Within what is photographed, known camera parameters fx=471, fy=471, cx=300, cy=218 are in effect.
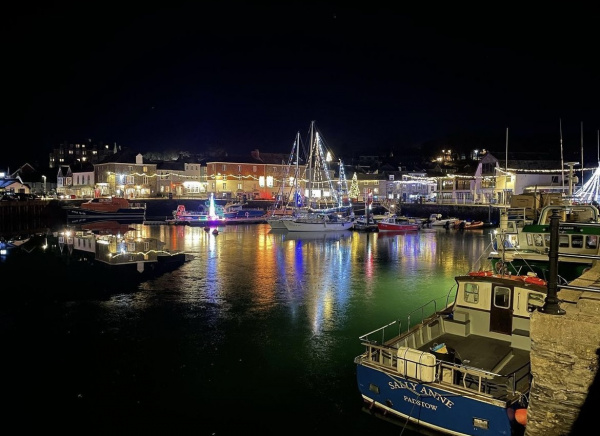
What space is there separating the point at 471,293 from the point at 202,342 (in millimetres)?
8442

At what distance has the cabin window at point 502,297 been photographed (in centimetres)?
1127

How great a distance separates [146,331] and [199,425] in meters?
6.71

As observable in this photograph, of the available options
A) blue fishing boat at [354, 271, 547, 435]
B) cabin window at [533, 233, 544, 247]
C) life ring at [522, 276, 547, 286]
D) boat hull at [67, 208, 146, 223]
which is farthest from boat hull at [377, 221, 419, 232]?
life ring at [522, 276, 547, 286]

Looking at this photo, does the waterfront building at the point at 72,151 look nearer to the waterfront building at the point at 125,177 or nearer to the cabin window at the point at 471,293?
the waterfront building at the point at 125,177

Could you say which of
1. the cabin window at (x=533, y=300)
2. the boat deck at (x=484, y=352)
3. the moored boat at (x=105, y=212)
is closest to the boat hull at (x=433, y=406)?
the boat deck at (x=484, y=352)

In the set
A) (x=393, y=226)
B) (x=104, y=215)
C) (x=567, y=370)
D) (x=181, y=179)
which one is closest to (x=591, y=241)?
(x=567, y=370)

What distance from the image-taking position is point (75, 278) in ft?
83.2

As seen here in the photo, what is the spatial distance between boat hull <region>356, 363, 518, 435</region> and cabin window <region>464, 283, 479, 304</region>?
11.6 feet

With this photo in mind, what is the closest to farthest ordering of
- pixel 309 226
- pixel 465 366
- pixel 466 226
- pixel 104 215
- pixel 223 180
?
pixel 465 366 → pixel 309 226 → pixel 466 226 → pixel 104 215 → pixel 223 180

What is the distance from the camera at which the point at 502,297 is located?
446 inches

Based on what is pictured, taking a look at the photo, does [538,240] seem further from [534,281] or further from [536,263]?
[534,281]

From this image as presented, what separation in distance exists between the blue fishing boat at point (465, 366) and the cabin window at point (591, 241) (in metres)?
9.40

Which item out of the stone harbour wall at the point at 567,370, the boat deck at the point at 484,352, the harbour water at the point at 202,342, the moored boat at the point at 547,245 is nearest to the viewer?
the stone harbour wall at the point at 567,370

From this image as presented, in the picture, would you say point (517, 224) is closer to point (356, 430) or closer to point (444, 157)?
point (356, 430)
